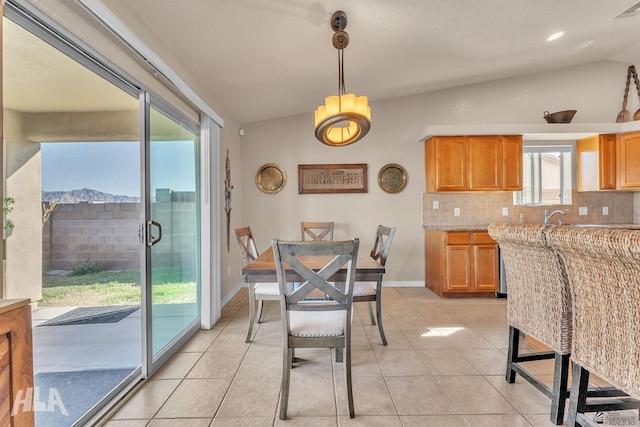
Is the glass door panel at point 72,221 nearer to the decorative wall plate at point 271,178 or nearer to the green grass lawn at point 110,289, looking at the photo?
the green grass lawn at point 110,289

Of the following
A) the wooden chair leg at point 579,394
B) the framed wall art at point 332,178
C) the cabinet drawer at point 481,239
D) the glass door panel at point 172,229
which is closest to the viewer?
the wooden chair leg at point 579,394

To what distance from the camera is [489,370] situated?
2.08 m

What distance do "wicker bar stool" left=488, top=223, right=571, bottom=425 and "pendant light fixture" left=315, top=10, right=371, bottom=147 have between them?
3.57ft

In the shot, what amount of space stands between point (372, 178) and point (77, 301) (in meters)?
3.53

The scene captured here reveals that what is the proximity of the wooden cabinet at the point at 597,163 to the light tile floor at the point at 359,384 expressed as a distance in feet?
8.72

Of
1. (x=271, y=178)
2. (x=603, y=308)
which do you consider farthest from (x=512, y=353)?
(x=271, y=178)

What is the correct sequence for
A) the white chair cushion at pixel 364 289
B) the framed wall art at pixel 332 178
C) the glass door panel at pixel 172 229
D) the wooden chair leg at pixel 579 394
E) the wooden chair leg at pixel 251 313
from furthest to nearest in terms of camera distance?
the framed wall art at pixel 332 178
the wooden chair leg at pixel 251 313
the white chair cushion at pixel 364 289
the glass door panel at pixel 172 229
the wooden chair leg at pixel 579 394

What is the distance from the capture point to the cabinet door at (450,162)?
3859mm

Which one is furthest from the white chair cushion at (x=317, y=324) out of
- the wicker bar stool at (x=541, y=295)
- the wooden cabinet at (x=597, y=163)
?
the wooden cabinet at (x=597, y=163)

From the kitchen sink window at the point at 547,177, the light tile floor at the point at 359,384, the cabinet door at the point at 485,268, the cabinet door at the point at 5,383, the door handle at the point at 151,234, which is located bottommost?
the light tile floor at the point at 359,384

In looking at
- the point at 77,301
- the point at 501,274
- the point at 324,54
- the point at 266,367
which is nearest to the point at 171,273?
the point at 77,301

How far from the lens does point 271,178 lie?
4.34m

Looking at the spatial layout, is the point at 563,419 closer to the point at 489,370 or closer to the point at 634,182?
the point at 489,370

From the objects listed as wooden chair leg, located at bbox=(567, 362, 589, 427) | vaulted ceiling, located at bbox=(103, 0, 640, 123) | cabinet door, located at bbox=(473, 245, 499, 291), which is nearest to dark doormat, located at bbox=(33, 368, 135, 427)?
vaulted ceiling, located at bbox=(103, 0, 640, 123)
